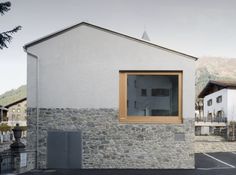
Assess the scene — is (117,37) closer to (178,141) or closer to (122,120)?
(122,120)

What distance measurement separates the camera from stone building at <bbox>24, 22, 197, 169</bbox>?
53.0 ft

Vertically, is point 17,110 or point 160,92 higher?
point 160,92

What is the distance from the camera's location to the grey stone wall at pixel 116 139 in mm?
16078

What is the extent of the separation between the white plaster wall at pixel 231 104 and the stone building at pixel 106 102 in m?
24.3

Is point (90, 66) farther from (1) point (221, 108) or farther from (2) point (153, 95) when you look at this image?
(1) point (221, 108)

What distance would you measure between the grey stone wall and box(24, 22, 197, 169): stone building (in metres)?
0.05

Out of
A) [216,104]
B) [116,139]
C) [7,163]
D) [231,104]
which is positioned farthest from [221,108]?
[7,163]

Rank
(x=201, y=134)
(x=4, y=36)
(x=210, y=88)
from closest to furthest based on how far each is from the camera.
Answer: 1. (x=4, y=36)
2. (x=201, y=134)
3. (x=210, y=88)

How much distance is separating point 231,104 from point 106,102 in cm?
2636

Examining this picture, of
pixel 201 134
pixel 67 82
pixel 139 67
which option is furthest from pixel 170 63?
pixel 201 134

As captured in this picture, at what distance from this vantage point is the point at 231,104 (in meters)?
38.5

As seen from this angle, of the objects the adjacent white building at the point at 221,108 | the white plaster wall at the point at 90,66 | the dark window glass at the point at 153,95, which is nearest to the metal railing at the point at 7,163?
the white plaster wall at the point at 90,66

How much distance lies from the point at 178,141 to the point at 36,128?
24.0 ft

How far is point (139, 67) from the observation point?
1634 cm
